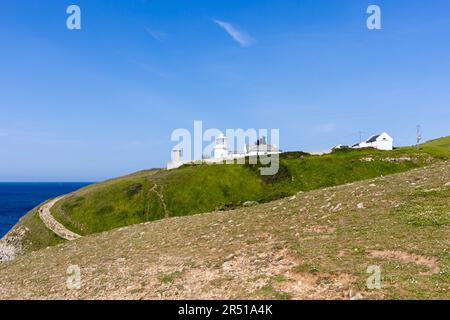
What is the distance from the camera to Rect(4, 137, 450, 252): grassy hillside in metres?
74.0

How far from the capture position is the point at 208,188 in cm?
8200

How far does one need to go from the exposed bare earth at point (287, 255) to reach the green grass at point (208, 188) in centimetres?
4996

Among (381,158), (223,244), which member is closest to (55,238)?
(223,244)

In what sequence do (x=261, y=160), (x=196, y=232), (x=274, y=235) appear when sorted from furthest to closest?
(x=261, y=160) → (x=196, y=232) → (x=274, y=235)

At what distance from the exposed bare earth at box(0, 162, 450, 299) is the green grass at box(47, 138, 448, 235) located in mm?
49964

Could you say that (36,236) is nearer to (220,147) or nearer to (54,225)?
(54,225)

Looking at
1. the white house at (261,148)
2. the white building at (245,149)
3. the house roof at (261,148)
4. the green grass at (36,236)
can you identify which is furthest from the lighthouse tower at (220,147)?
the green grass at (36,236)

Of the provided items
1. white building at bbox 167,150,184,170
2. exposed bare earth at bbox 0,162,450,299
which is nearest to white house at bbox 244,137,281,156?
white building at bbox 167,150,184,170

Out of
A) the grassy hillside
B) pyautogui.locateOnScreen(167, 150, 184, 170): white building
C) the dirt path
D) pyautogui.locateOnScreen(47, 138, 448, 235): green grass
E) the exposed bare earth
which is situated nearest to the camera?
the exposed bare earth

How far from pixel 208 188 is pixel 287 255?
6765 centimetres

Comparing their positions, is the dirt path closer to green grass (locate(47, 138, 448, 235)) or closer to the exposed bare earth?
green grass (locate(47, 138, 448, 235))
